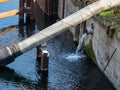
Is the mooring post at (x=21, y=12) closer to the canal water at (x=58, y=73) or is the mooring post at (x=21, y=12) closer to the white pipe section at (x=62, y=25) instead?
the canal water at (x=58, y=73)

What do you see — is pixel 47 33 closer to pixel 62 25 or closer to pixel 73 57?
pixel 62 25

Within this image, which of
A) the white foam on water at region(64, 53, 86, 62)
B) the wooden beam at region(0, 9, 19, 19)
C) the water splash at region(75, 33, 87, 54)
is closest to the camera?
the white foam on water at region(64, 53, 86, 62)

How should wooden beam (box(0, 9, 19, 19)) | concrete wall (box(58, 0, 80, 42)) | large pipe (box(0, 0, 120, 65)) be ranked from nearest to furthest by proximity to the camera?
large pipe (box(0, 0, 120, 65)), concrete wall (box(58, 0, 80, 42)), wooden beam (box(0, 9, 19, 19))

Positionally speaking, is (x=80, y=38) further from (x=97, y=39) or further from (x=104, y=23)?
(x=104, y=23)

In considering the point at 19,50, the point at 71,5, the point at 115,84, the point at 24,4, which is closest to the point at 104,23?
the point at 115,84

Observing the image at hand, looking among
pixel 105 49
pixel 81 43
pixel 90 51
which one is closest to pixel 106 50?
pixel 105 49

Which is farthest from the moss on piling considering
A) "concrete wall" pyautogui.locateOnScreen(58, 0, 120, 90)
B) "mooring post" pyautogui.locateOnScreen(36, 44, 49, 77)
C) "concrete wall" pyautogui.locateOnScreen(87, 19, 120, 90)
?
"mooring post" pyautogui.locateOnScreen(36, 44, 49, 77)

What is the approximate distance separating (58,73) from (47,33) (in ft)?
10.2

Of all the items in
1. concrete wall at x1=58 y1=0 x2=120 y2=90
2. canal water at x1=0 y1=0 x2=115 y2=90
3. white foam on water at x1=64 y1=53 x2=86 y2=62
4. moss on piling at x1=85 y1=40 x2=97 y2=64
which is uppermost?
concrete wall at x1=58 y1=0 x2=120 y2=90

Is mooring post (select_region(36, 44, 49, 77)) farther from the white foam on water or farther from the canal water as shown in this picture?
the white foam on water

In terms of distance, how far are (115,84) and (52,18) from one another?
66.2ft

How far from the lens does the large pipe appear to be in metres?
28.9

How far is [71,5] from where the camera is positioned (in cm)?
3947

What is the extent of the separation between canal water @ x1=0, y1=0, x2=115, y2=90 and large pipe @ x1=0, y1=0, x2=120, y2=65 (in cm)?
136
